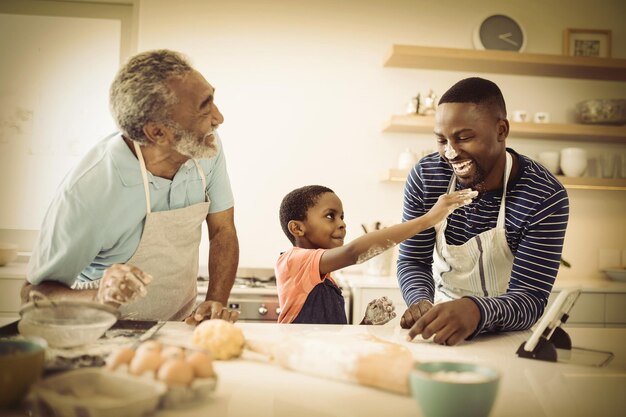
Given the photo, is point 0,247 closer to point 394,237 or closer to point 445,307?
point 394,237

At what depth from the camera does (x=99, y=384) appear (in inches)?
22.0

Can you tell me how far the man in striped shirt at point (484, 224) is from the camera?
1.15m

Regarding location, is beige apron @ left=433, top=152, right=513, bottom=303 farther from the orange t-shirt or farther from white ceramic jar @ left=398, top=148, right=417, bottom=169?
white ceramic jar @ left=398, top=148, right=417, bottom=169

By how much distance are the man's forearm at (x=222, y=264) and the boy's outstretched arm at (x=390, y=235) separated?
0.82 ft

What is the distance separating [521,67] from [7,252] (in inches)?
108

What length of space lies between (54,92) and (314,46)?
4.62ft

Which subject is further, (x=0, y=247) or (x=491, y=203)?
(x=0, y=247)

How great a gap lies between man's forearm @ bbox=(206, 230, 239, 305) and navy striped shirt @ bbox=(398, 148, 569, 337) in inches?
17.6

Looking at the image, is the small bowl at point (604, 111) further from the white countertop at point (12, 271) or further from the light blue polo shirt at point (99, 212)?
the white countertop at point (12, 271)

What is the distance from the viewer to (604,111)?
2.87 meters

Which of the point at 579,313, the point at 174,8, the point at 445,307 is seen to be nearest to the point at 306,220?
the point at 445,307

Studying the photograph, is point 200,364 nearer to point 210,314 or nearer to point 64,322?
point 64,322

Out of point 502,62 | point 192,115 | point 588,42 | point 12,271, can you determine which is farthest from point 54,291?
point 588,42

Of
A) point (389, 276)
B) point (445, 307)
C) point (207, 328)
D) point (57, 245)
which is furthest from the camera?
point (389, 276)
